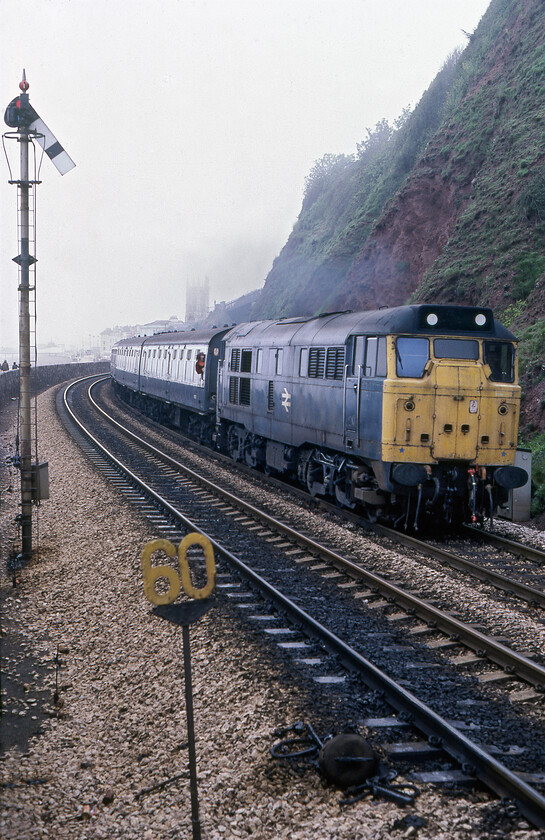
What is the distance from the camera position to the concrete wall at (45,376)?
1505 inches

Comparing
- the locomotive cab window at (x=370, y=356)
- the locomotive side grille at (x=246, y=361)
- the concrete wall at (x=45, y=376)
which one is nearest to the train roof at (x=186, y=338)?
the locomotive side grille at (x=246, y=361)

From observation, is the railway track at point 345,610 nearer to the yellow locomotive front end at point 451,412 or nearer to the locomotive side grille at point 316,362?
the yellow locomotive front end at point 451,412

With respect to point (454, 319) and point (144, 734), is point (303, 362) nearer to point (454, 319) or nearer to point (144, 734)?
point (454, 319)

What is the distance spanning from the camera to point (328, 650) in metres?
7.69

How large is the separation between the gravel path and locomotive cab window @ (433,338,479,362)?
17.9ft

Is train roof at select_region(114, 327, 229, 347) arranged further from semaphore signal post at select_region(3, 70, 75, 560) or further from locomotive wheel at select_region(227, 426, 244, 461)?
semaphore signal post at select_region(3, 70, 75, 560)

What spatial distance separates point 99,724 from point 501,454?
7.80 meters

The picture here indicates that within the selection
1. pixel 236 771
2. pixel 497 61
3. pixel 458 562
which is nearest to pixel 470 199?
pixel 497 61

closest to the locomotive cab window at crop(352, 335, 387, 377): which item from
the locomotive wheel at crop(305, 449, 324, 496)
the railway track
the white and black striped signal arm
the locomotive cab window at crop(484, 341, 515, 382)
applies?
the locomotive cab window at crop(484, 341, 515, 382)

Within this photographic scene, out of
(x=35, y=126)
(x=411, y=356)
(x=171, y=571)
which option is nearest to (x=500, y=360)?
(x=411, y=356)

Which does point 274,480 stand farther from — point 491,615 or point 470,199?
point 470,199

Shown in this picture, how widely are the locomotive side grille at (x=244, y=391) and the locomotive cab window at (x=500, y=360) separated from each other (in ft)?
27.3

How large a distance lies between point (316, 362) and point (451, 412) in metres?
3.67

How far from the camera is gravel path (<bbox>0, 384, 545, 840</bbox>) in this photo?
5.04 meters
